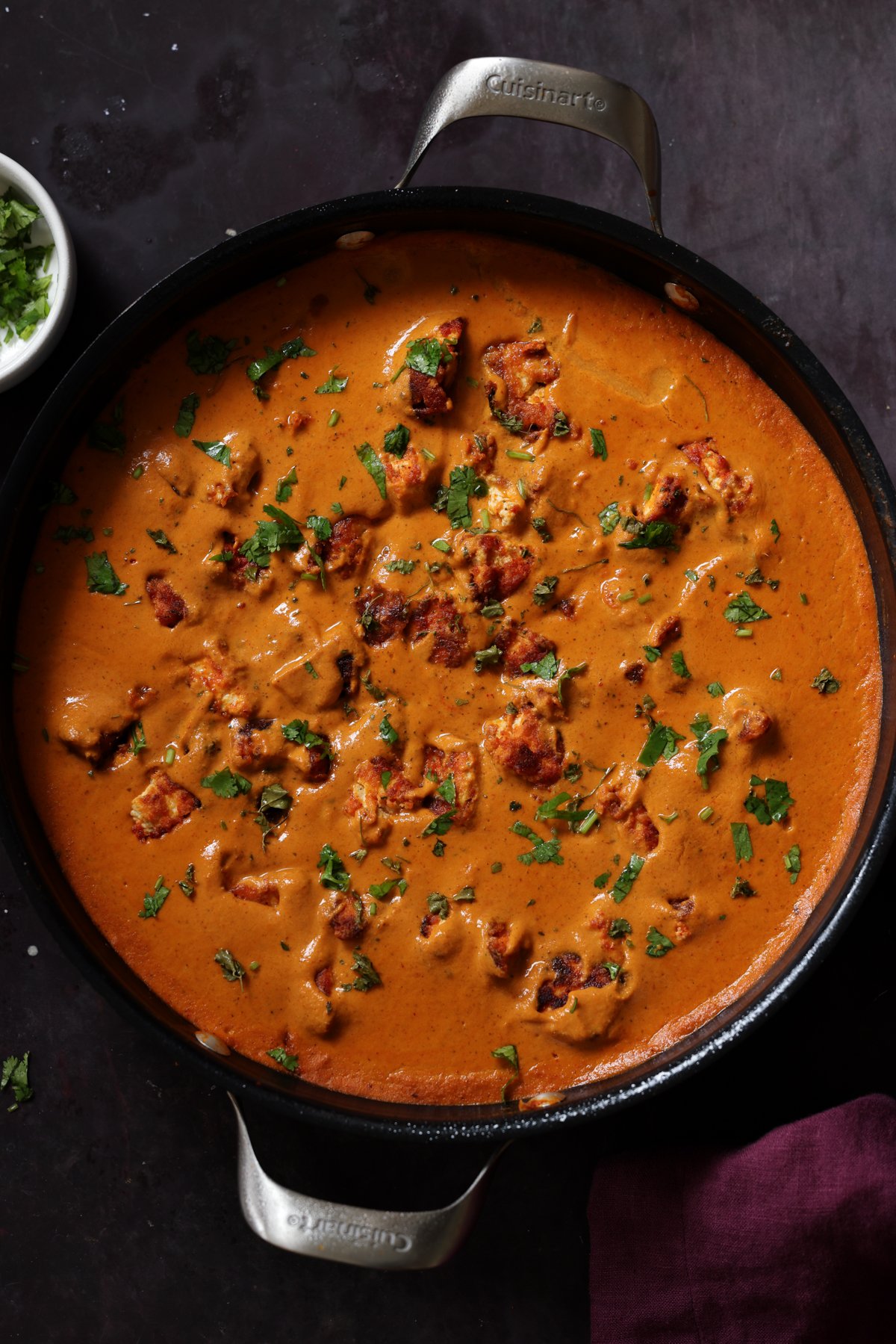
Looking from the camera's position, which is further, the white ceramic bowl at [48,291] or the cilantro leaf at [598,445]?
the white ceramic bowl at [48,291]

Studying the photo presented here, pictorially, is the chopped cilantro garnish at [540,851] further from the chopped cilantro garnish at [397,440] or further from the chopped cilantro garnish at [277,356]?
the chopped cilantro garnish at [277,356]

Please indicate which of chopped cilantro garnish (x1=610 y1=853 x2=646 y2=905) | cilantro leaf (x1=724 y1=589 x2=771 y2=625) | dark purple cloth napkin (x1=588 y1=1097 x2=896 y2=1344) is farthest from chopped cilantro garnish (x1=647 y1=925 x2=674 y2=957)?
cilantro leaf (x1=724 y1=589 x2=771 y2=625)

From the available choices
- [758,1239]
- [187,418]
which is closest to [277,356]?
[187,418]

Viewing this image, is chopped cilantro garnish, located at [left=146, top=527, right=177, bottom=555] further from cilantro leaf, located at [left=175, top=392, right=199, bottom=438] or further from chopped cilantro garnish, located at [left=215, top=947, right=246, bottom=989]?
chopped cilantro garnish, located at [left=215, top=947, right=246, bottom=989]

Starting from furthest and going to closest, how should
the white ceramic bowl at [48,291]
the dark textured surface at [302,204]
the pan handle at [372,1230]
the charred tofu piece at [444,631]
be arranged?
the dark textured surface at [302,204] → the white ceramic bowl at [48,291] → the charred tofu piece at [444,631] → the pan handle at [372,1230]

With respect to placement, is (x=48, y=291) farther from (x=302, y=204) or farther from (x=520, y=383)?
(x=520, y=383)

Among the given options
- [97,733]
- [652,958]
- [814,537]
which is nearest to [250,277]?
[97,733]

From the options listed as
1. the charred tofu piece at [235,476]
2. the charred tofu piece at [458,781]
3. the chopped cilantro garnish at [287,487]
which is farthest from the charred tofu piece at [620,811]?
the charred tofu piece at [235,476]

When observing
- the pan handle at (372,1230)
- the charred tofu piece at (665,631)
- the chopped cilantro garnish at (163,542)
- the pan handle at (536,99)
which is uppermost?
the pan handle at (536,99)
